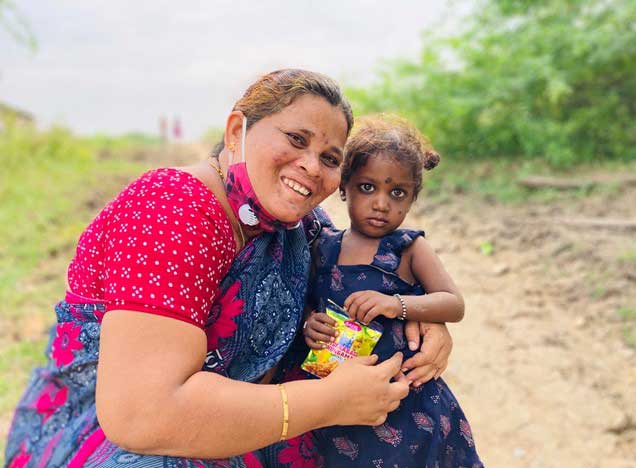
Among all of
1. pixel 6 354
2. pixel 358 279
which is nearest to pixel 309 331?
pixel 358 279

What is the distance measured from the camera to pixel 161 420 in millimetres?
1457

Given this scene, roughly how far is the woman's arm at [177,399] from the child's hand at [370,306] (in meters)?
0.34

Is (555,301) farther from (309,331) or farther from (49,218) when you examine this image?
(49,218)

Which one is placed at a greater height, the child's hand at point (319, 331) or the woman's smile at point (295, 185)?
the woman's smile at point (295, 185)

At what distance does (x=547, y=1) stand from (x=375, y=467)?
6678mm

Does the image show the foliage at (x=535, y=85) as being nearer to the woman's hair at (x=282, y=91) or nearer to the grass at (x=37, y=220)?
the grass at (x=37, y=220)

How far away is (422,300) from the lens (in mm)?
1979

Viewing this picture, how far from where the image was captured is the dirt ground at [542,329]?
3195 millimetres

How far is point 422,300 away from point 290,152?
0.65m

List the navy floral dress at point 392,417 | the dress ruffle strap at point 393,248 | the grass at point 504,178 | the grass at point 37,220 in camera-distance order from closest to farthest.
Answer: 1. the navy floral dress at point 392,417
2. the dress ruffle strap at point 393,248
3. the grass at point 37,220
4. the grass at point 504,178

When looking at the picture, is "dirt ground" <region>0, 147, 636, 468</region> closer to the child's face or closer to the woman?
the child's face

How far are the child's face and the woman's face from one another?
1.25ft

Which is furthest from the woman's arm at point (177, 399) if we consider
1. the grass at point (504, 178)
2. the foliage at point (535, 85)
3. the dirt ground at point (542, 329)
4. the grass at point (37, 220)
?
the foliage at point (535, 85)

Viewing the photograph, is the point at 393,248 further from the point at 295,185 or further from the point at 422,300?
the point at 295,185
